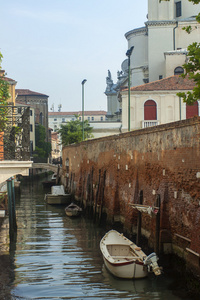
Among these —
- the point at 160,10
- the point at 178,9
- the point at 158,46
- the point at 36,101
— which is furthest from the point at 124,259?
the point at 36,101

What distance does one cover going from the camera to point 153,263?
47.1ft

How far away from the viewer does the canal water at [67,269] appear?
45.3ft

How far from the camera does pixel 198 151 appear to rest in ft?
46.3

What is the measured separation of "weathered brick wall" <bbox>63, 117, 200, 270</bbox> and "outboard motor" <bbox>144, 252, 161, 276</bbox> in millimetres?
1033

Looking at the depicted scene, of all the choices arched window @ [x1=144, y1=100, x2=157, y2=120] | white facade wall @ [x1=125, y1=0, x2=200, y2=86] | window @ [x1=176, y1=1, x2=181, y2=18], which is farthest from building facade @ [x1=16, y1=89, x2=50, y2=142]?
arched window @ [x1=144, y1=100, x2=157, y2=120]

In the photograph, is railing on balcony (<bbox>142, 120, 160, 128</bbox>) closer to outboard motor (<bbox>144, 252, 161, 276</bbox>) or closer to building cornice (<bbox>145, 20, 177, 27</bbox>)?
building cornice (<bbox>145, 20, 177, 27</bbox>)

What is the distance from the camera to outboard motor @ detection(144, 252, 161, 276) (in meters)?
14.3

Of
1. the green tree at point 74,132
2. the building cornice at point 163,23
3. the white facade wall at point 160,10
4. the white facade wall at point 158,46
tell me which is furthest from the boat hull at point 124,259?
the white facade wall at point 160,10

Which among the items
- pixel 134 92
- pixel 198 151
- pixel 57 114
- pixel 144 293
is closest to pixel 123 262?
pixel 144 293

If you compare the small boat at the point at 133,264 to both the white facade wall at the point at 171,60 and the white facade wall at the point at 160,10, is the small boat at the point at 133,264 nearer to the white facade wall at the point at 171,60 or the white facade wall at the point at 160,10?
the white facade wall at the point at 171,60

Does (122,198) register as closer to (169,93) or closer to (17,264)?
(17,264)

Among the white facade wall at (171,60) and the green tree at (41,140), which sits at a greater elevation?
the white facade wall at (171,60)

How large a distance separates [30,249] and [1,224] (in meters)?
5.68

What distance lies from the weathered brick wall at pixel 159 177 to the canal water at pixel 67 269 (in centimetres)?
A: 161
